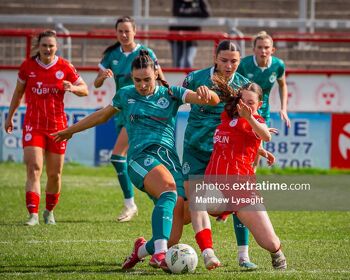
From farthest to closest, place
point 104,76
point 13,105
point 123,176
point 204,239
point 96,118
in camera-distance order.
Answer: point 123,176 → point 13,105 → point 104,76 → point 96,118 → point 204,239

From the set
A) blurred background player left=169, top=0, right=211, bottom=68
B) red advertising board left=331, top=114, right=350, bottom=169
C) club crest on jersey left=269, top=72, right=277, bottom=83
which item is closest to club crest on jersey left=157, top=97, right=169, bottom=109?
club crest on jersey left=269, top=72, right=277, bottom=83

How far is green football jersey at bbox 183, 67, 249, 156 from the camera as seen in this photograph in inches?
368

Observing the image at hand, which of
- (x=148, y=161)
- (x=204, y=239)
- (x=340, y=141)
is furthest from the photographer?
(x=340, y=141)

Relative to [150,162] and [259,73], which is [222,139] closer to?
[150,162]

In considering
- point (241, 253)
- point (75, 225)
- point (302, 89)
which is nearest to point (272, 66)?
point (75, 225)

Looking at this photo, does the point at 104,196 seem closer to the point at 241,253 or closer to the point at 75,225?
the point at 75,225

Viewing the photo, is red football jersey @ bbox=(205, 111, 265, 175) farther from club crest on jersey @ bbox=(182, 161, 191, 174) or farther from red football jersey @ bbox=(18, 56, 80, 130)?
red football jersey @ bbox=(18, 56, 80, 130)

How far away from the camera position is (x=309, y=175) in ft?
58.7

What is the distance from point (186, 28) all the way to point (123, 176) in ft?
28.0

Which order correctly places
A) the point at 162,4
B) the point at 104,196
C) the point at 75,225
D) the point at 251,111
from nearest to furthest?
the point at 251,111
the point at 75,225
the point at 104,196
the point at 162,4

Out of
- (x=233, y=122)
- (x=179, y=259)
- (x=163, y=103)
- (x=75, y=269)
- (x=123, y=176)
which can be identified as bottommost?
(x=123, y=176)

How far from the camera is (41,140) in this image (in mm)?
11875

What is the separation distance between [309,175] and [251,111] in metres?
9.71

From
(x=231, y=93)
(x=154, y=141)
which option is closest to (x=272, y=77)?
(x=231, y=93)
